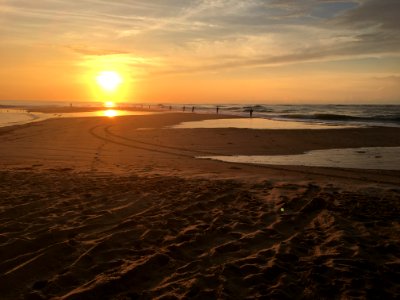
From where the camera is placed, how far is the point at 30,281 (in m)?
4.34

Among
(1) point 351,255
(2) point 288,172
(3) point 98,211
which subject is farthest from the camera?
(2) point 288,172

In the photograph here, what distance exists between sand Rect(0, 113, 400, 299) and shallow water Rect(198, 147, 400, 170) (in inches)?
61.5

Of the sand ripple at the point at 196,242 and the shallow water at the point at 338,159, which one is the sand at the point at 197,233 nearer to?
the sand ripple at the point at 196,242

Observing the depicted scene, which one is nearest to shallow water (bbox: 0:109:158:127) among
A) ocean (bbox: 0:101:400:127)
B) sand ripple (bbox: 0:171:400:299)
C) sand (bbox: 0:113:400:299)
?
ocean (bbox: 0:101:400:127)

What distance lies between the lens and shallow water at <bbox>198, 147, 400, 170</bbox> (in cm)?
1279

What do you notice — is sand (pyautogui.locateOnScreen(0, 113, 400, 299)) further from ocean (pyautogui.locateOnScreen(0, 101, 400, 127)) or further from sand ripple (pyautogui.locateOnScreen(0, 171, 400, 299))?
ocean (pyautogui.locateOnScreen(0, 101, 400, 127))

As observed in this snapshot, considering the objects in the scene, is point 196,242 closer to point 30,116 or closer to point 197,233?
point 197,233

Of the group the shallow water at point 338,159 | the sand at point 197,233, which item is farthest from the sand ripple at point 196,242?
the shallow water at point 338,159

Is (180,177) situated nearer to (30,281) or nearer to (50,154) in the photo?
(30,281)

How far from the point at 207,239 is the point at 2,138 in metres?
18.6

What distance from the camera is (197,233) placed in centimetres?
589

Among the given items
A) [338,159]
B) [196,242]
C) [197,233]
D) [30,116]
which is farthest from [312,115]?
[196,242]

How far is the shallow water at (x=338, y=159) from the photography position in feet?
42.0

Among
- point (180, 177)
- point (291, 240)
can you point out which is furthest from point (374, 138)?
point (291, 240)
